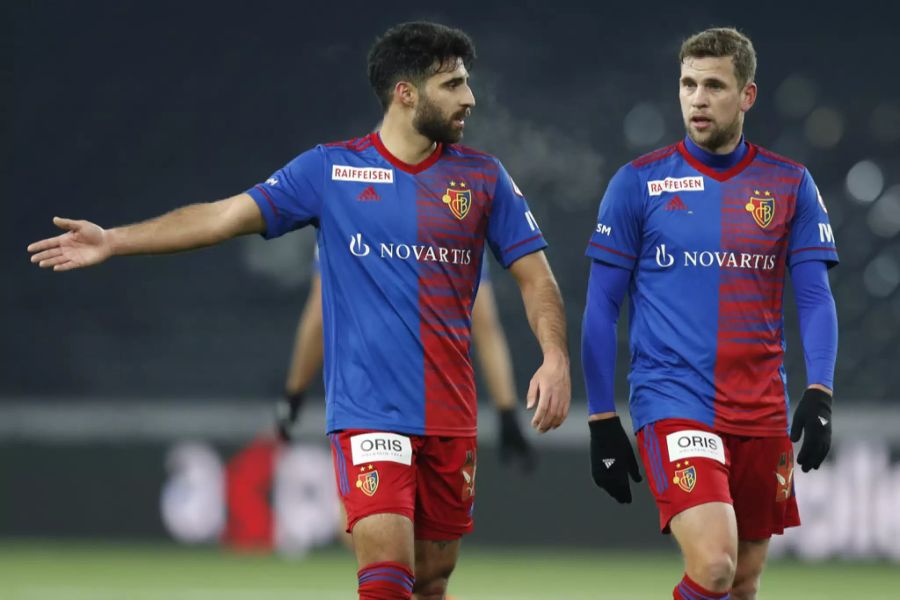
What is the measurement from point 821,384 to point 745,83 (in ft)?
3.53

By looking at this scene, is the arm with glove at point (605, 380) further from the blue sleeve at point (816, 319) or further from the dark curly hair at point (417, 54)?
the dark curly hair at point (417, 54)

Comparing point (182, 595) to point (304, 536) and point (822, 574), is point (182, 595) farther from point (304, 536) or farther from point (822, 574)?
point (822, 574)

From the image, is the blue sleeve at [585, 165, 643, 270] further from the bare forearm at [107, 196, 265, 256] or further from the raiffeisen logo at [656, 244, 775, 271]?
the bare forearm at [107, 196, 265, 256]

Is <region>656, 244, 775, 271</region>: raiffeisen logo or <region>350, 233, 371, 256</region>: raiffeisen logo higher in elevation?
<region>350, 233, 371, 256</region>: raiffeisen logo

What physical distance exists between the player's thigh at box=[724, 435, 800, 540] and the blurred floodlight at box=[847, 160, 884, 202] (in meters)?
7.42

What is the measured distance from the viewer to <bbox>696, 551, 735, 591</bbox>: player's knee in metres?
5.57

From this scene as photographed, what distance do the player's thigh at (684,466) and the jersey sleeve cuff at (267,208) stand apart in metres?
1.43

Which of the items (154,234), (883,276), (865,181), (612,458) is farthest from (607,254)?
(865,181)

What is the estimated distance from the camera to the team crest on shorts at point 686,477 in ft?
18.8

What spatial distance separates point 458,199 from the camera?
19.0ft

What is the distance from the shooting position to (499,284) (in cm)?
1339

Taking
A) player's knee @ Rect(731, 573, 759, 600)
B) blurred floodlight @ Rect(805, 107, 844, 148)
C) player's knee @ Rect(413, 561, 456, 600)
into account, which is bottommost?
Result: player's knee @ Rect(731, 573, 759, 600)

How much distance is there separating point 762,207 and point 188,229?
194cm

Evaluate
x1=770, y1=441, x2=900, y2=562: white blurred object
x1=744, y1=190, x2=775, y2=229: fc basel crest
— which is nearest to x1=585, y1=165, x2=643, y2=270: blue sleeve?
x1=744, y1=190, x2=775, y2=229: fc basel crest
